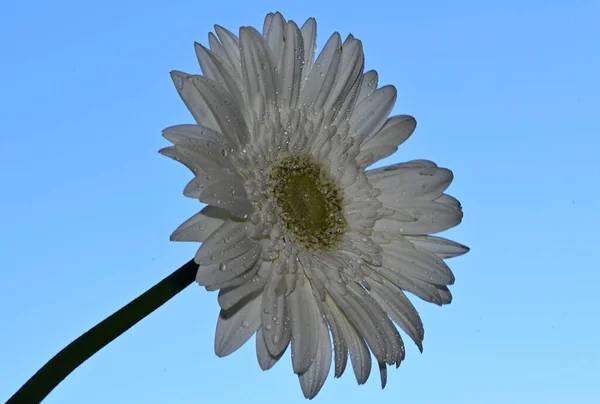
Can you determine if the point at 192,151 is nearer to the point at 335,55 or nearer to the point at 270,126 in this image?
the point at 270,126

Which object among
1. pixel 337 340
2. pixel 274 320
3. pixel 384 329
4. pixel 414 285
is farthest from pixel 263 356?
pixel 414 285

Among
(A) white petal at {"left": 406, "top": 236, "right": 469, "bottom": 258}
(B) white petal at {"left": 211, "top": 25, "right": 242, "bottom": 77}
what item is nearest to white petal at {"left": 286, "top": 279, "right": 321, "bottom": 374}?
(A) white petal at {"left": 406, "top": 236, "right": 469, "bottom": 258}

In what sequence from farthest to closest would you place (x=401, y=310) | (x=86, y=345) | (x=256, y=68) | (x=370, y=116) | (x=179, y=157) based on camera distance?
(x=370, y=116)
(x=401, y=310)
(x=256, y=68)
(x=179, y=157)
(x=86, y=345)

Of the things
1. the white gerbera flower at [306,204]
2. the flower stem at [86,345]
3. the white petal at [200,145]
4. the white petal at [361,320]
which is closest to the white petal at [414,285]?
the white gerbera flower at [306,204]

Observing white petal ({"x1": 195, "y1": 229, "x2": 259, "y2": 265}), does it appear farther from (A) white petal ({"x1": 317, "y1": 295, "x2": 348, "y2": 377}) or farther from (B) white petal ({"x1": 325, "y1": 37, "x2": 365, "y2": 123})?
(B) white petal ({"x1": 325, "y1": 37, "x2": 365, "y2": 123})

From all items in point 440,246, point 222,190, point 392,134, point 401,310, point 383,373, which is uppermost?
point 392,134

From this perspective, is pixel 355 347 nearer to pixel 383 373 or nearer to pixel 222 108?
pixel 383 373

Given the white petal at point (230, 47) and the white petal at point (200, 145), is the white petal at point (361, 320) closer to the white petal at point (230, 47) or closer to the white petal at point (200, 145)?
the white petal at point (200, 145)
